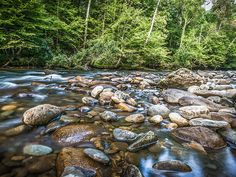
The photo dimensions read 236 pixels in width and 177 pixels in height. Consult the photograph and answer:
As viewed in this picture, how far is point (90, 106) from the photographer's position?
5.08 m

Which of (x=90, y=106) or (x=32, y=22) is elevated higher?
(x=32, y=22)

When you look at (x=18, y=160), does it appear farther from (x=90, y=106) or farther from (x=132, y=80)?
(x=132, y=80)

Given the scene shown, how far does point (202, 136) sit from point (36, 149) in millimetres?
2554

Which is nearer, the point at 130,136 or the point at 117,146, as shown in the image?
the point at 117,146

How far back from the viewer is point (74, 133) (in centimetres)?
338

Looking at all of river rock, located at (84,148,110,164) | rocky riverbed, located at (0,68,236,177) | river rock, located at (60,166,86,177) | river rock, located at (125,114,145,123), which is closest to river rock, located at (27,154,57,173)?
rocky riverbed, located at (0,68,236,177)

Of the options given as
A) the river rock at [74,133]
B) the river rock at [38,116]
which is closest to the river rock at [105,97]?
the river rock at [38,116]

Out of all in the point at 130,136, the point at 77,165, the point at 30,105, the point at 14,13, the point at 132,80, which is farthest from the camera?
the point at 14,13

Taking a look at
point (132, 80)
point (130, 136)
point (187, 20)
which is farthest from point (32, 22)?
point (187, 20)

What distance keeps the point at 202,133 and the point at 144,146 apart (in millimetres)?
1094

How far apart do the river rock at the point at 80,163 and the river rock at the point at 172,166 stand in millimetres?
645

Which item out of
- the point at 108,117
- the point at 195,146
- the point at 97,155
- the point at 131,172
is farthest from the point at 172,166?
the point at 108,117

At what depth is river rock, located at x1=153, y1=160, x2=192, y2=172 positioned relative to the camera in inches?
104

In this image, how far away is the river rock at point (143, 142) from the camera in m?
3.11
